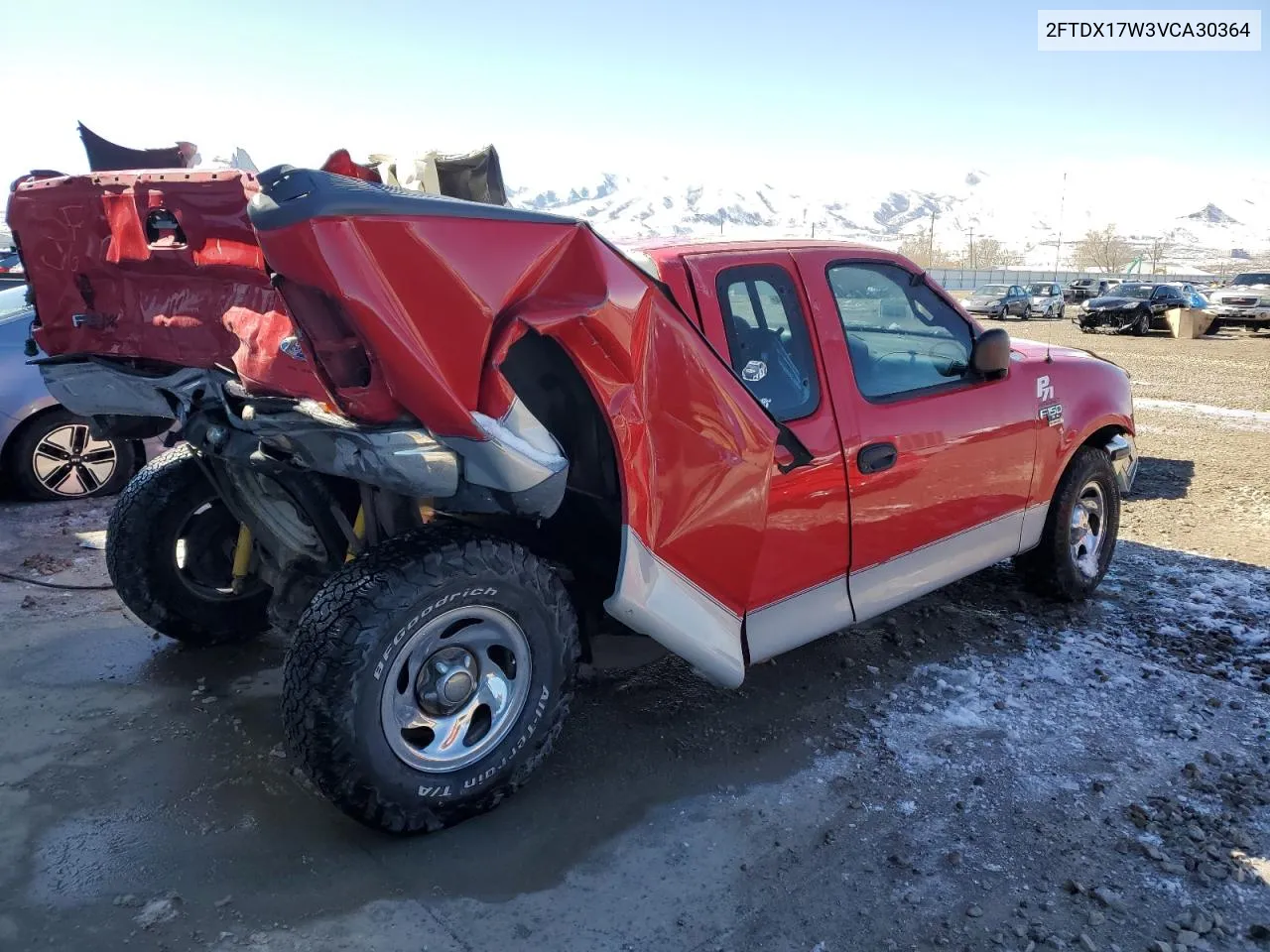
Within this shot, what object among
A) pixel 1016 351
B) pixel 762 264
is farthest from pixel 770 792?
pixel 1016 351

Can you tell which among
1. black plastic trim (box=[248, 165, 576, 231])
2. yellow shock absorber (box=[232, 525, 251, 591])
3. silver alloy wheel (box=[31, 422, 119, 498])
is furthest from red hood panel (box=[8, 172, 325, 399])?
silver alloy wheel (box=[31, 422, 119, 498])

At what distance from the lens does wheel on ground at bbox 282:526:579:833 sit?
2.72m

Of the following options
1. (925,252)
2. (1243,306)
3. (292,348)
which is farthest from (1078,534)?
(925,252)

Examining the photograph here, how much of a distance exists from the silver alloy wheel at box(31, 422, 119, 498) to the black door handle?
17.8 feet

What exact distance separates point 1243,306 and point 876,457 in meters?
26.9

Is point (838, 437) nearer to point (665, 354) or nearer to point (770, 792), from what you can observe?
point (665, 354)

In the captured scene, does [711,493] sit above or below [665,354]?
below

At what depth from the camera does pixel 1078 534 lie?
16.3 ft

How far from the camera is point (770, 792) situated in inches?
130

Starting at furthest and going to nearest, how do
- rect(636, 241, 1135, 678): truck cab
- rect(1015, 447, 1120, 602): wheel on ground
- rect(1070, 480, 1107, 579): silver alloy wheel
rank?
1. rect(1070, 480, 1107, 579): silver alloy wheel
2. rect(1015, 447, 1120, 602): wheel on ground
3. rect(636, 241, 1135, 678): truck cab

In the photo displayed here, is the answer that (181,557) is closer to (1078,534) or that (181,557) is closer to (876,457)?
(876,457)

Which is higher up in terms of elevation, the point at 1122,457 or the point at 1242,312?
the point at 1122,457

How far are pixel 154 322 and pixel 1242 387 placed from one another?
49.1 feet

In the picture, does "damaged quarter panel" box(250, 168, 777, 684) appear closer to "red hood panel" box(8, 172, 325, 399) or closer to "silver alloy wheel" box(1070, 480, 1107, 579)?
"red hood panel" box(8, 172, 325, 399)
